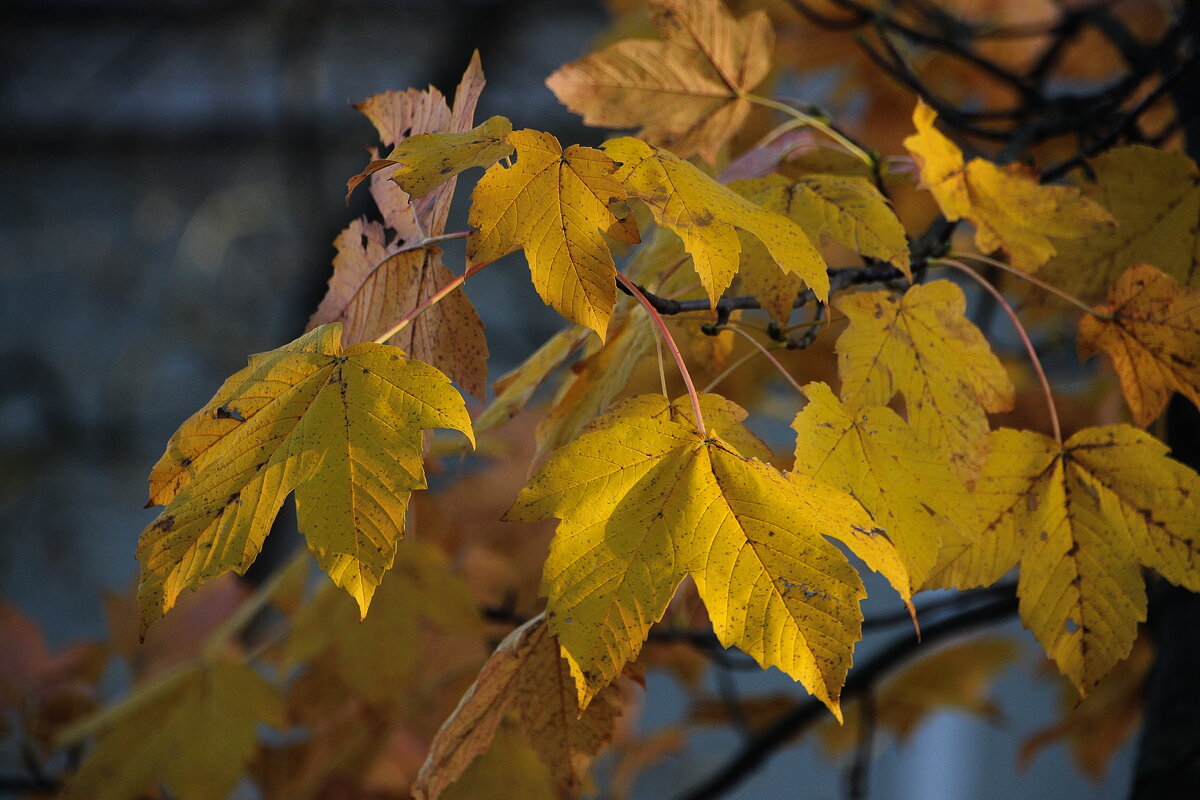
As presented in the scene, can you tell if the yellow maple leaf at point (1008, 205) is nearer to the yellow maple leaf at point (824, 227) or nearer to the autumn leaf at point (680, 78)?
the yellow maple leaf at point (824, 227)

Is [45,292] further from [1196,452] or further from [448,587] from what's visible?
[1196,452]

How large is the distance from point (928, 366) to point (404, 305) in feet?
0.96

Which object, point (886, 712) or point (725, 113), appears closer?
point (725, 113)

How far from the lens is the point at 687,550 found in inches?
18.0

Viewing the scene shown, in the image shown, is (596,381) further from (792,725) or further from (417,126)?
(792,725)

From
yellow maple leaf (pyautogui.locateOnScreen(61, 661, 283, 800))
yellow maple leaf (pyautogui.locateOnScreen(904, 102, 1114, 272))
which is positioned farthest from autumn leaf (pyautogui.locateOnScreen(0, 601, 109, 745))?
yellow maple leaf (pyautogui.locateOnScreen(904, 102, 1114, 272))

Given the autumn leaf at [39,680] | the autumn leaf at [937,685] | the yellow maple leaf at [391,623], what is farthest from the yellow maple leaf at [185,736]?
the autumn leaf at [937,685]

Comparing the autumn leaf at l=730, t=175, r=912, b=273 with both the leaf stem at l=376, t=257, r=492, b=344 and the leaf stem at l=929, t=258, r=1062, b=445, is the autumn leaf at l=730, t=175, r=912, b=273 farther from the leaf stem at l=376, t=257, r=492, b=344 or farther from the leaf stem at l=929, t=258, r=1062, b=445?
the leaf stem at l=376, t=257, r=492, b=344

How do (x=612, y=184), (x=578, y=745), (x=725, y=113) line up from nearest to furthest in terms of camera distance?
(x=612, y=184)
(x=578, y=745)
(x=725, y=113)

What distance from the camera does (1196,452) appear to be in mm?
760

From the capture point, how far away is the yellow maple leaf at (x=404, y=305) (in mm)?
542

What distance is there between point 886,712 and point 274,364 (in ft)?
3.76

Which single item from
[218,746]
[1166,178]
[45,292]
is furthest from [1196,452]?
[45,292]

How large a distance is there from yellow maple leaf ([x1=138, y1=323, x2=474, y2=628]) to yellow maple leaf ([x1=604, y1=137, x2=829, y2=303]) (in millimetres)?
129
